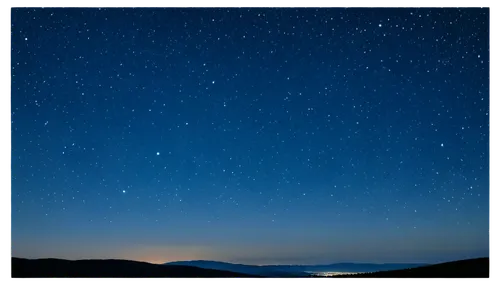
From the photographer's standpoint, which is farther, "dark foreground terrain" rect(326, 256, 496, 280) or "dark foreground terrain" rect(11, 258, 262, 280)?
"dark foreground terrain" rect(11, 258, 262, 280)

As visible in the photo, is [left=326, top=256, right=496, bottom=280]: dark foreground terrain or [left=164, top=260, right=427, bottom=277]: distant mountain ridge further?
[left=164, top=260, right=427, bottom=277]: distant mountain ridge

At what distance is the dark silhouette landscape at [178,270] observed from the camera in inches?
120

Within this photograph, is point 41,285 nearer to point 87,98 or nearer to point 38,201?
point 38,201

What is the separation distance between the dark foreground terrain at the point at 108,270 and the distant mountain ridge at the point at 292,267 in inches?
1.2

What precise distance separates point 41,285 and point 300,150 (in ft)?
5.50

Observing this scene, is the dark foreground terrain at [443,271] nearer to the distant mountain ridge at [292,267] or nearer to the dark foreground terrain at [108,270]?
the distant mountain ridge at [292,267]

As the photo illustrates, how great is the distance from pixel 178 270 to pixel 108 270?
0.44 meters

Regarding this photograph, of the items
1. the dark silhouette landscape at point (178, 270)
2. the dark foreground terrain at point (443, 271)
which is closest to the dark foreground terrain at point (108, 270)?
the dark silhouette landscape at point (178, 270)

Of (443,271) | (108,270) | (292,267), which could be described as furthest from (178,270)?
(443,271)

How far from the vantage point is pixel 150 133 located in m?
3.25

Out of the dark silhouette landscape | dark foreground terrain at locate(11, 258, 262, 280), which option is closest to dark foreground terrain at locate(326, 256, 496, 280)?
the dark silhouette landscape

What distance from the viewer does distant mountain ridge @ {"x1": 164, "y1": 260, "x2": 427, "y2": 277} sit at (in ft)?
10.2

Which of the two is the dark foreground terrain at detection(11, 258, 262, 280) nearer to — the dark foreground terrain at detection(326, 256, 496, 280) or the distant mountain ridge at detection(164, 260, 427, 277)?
the distant mountain ridge at detection(164, 260, 427, 277)
